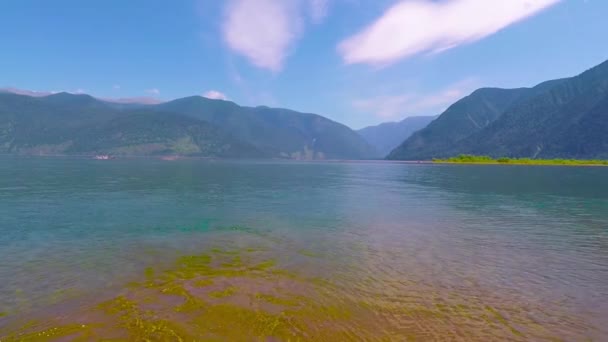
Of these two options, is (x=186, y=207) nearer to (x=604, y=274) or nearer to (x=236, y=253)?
(x=236, y=253)

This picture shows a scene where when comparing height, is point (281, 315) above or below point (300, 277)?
above

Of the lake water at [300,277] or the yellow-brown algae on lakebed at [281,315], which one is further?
the lake water at [300,277]

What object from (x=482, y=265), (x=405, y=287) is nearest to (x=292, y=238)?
(x=405, y=287)

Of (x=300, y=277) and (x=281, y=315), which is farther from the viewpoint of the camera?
(x=300, y=277)

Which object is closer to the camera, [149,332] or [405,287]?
[149,332]

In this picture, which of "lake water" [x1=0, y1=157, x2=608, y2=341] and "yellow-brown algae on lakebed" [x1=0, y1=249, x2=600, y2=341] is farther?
"lake water" [x1=0, y1=157, x2=608, y2=341]

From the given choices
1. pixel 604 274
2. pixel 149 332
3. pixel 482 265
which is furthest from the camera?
pixel 482 265

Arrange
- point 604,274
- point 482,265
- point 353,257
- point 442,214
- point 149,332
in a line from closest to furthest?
point 149,332
point 604,274
point 482,265
point 353,257
point 442,214
